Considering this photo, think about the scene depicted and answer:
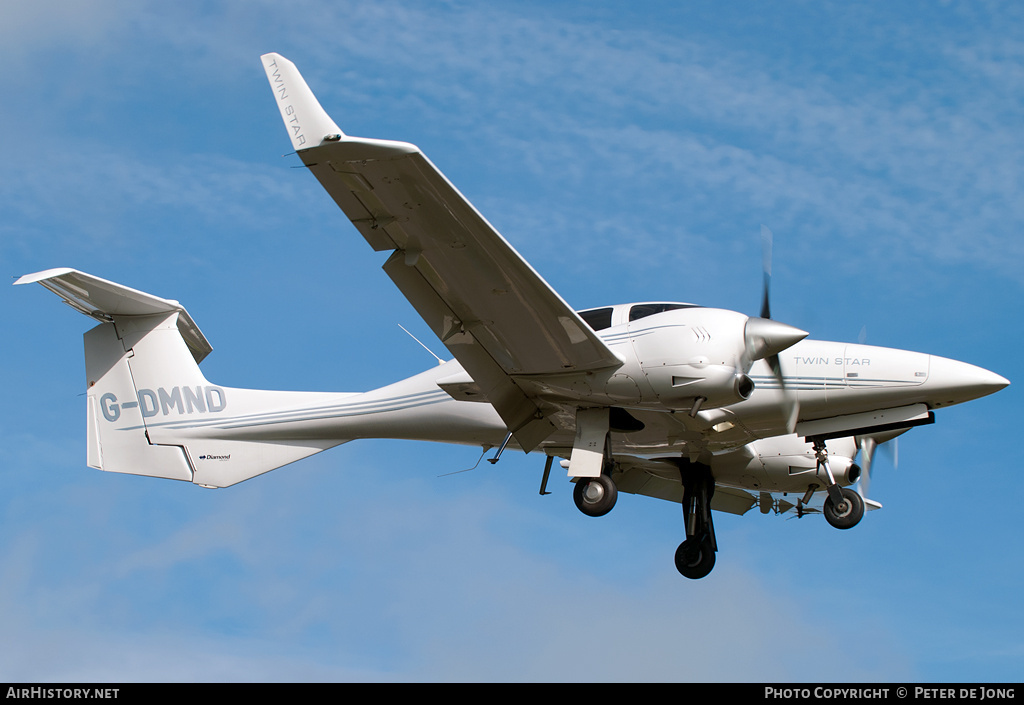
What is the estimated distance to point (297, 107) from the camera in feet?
41.4

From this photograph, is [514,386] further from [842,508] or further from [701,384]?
[842,508]

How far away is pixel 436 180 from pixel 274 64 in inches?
100

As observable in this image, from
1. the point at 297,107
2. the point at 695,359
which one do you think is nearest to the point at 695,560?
the point at 695,359

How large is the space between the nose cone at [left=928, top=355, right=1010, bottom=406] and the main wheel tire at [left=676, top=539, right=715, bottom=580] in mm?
4999

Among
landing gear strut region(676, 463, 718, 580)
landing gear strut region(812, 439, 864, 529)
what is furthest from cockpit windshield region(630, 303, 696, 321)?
landing gear strut region(676, 463, 718, 580)

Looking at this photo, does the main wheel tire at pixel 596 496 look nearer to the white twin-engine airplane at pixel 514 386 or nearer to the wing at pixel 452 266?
the white twin-engine airplane at pixel 514 386

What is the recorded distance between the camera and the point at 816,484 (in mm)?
20906

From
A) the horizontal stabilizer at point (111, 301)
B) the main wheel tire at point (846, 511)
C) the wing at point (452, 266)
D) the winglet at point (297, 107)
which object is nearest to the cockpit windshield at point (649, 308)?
the wing at point (452, 266)

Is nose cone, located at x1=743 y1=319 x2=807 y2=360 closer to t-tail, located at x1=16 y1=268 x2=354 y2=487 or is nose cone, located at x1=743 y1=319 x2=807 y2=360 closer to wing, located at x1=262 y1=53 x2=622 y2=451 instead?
wing, located at x1=262 y1=53 x2=622 y2=451

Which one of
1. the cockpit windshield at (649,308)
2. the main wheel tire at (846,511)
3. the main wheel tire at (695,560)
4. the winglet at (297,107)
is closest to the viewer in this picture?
the winglet at (297,107)

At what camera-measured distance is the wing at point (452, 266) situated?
41.0ft

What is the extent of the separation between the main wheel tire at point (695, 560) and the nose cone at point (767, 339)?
5089mm

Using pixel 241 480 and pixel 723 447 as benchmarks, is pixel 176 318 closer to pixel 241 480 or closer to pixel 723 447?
pixel 241 480
